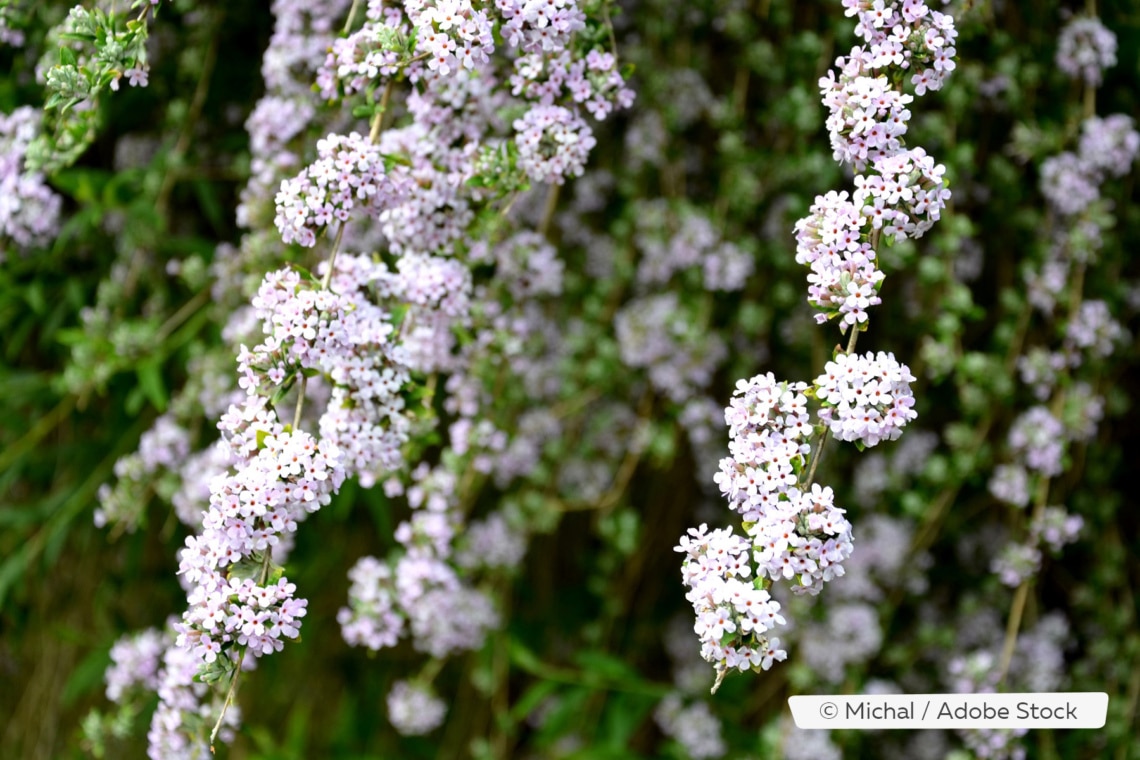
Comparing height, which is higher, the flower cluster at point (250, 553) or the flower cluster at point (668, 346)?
the flower cluster at point (250, 553)

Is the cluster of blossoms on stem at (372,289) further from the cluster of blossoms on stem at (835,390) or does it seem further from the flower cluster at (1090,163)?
the flower cluster at (1090,163)

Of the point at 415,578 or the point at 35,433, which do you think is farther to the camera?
the point at 35,433

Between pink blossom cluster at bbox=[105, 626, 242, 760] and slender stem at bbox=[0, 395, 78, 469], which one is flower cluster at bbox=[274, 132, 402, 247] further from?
slender stem at bbox=[0, 395, 78, 469]

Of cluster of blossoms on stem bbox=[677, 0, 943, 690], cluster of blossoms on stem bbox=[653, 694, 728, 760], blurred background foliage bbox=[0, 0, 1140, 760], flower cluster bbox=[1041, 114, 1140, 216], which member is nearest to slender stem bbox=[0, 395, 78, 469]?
blurred background foliage bbox=[0, 0, 1140, 760]

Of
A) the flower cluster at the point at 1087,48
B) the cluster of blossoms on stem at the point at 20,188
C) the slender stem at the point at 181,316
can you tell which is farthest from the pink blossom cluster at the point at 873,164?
the slender stem at the point at 181,316

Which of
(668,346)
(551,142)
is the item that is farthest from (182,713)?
(668,346)

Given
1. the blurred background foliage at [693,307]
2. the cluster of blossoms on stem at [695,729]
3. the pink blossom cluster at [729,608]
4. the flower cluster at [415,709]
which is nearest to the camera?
the pink blossom cluster at [729,608]

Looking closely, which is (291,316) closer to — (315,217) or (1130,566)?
(315,217)

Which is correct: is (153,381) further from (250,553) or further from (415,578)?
(250,553)
